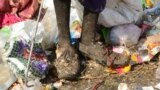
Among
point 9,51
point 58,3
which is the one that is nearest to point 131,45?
point 58,3

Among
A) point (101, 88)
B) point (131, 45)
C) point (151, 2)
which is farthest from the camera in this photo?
point (151, 2)

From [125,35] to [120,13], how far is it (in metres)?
0.19

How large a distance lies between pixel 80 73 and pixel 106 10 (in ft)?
1.86

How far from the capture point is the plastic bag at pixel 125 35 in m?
2.85

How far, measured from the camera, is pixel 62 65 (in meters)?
2.55

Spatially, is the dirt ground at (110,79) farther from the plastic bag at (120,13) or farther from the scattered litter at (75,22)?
the plastic bag at (120,13)

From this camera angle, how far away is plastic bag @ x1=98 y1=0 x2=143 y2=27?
2887 millimetres

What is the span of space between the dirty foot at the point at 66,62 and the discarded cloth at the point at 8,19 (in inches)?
18.2

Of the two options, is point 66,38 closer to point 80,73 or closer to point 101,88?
point 80,73

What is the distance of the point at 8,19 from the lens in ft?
9.64

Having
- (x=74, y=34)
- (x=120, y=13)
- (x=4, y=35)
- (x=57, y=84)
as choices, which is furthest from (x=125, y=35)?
(x=4, y=35)

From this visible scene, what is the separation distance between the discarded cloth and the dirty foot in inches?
18.2

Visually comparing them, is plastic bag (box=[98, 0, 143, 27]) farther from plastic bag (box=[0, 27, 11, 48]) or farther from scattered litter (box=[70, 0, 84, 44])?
plastic bag (box=[0, 27, 11, 48])

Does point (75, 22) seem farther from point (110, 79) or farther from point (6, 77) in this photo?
point (6, 77)
